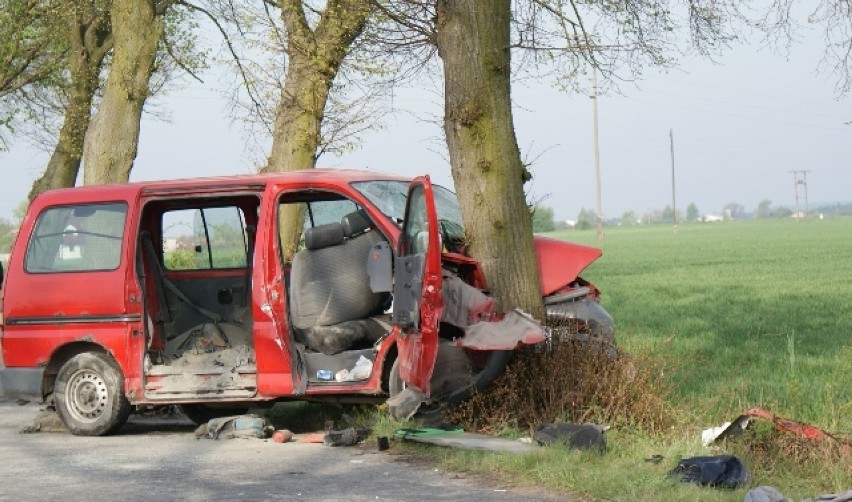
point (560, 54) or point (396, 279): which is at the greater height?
point (560, 54)

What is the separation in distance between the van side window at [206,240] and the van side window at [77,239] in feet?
2.70

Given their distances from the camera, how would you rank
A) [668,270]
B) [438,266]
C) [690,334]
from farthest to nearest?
[668,270] < [690,334] < [438,266]

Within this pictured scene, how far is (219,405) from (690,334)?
9.58 m

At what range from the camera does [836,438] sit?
8703mm

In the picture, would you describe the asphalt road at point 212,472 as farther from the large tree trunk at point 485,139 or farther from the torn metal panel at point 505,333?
the large tree trunk at point 485,139

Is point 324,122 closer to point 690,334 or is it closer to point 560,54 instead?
point 690,334

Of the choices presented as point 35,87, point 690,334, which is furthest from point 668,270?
point 690,334

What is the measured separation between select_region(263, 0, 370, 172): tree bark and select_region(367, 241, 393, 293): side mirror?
36.5 feet

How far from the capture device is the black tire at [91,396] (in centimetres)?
1221

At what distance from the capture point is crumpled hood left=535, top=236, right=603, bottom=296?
39.7 ft

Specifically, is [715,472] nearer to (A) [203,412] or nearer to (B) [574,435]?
(B) [574,435]

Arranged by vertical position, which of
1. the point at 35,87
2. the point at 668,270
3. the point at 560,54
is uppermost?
the point at 35,87

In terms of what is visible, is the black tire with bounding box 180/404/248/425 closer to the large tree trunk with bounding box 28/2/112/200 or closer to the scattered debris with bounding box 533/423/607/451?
the scattered debris with bounding box 533/423/607/451

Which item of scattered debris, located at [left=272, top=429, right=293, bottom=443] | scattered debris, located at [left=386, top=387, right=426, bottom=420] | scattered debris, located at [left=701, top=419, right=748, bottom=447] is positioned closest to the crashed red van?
scattered debris, located at [left=386, top=387, right=426, bottom=420]
